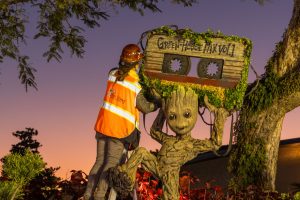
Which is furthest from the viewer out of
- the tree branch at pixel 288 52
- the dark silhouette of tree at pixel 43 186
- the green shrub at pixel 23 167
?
the tree branch at pixel 288 52

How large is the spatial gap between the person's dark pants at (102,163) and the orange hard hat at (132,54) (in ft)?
3.31

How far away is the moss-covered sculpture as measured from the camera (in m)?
8.60

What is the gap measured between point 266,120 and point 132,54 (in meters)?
5.97

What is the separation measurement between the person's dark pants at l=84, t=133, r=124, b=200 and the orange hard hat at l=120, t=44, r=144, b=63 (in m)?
1.01

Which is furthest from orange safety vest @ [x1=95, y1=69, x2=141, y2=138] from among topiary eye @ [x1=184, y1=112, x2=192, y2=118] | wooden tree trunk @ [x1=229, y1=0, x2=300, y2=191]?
wooden tree trunk @ [x1=229, y1=0, x2=300, y2=191]

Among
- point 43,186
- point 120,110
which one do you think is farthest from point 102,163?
point 43,186

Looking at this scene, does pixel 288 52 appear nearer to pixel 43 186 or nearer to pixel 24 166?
pixel 43 186

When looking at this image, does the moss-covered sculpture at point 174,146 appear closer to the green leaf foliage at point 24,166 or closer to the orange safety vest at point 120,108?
the orange safety vest at point 120,108

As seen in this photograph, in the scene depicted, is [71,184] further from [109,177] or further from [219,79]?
[219,79]

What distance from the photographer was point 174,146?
8.88 meters

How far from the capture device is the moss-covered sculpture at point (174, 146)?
860 cm

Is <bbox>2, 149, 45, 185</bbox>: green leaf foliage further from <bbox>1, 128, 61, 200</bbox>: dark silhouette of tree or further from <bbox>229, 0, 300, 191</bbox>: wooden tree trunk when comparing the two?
<bbox>229, 0, 300, 191</bbox>: wooden tree trunk

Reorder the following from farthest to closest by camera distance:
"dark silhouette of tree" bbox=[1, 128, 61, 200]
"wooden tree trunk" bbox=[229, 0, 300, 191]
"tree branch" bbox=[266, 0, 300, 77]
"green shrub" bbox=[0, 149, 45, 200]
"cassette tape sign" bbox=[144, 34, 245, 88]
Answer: "tree branch" bbox=[266, 0, 300, 77] → "wooden tree trunk" bbox=[229, 0, 300, 191] → "dark silhouette of tree" bbox=[1, 128, 61, 200] → "cassette tape sign" bbox=[144, 34, 245, 88] → "green shrub" bbox=[0, 149, 45, 200]

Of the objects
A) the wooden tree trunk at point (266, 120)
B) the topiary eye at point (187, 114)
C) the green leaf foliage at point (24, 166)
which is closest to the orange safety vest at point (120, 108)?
the topiary eye at point (187, 114)
